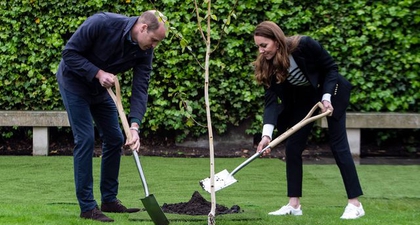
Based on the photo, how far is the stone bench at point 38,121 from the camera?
945cm

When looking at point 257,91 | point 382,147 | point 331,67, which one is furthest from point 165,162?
point 331,67

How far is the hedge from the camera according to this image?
31.0ft

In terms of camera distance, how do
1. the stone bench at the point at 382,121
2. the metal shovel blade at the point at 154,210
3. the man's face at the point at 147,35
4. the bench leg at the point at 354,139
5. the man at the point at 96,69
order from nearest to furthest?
the metal shovel blade at the point at 154,210, the man's face at the point at 147,35, the man at the point at 96,69, the stone bench at the point at 382,121, the bench leg at the point at 354,139

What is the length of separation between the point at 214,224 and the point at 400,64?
5128 mm

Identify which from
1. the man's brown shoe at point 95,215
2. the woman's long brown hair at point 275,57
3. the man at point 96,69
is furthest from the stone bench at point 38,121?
the woman's long brown hair at point 275,57

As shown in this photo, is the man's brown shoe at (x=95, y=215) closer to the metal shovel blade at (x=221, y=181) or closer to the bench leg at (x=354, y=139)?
the metal shovel blade at (x=221, y=181)

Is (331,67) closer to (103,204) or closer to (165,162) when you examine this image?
(103,204)

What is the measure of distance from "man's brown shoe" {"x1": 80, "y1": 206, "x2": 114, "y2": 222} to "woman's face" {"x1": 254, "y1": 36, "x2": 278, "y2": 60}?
1.55 m

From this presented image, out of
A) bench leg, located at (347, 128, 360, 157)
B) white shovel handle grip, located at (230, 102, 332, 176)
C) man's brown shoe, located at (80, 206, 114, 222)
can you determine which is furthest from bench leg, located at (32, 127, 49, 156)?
white shovel handle grip, located at (230, 102, 332, 176)

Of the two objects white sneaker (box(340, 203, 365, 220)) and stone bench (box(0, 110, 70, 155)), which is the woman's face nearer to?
white sneaker (box(340, 203, 365, 220))

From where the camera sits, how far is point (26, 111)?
9516mm

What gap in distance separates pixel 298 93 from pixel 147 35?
1.30m

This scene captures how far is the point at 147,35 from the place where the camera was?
5234 millimetres

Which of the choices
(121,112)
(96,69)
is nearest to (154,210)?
(121,112)
